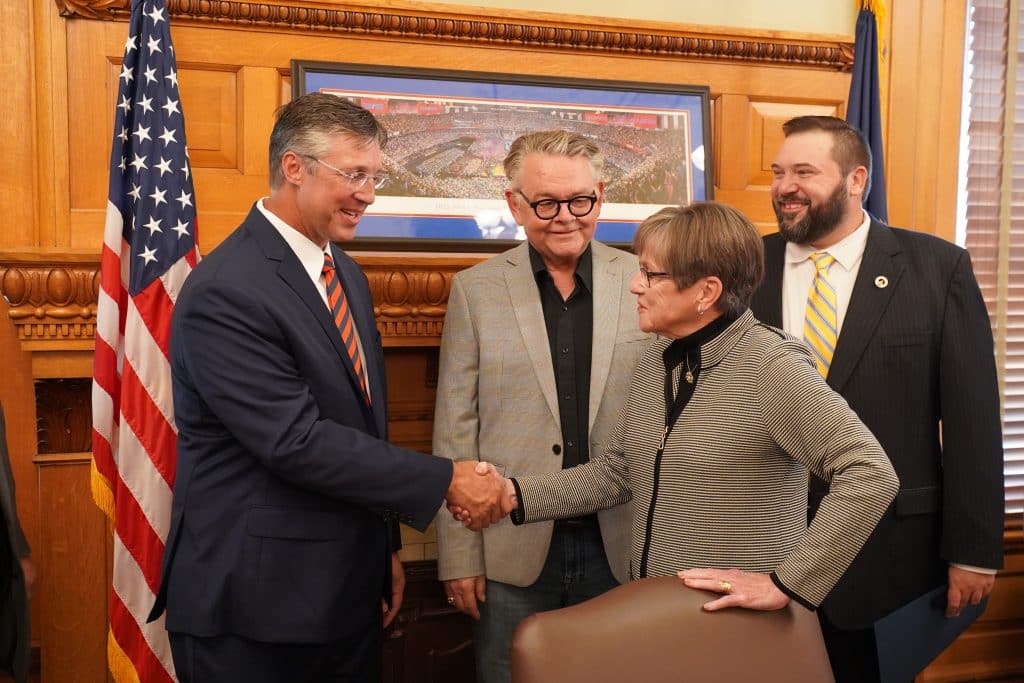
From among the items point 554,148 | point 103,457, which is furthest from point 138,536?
point 554,148

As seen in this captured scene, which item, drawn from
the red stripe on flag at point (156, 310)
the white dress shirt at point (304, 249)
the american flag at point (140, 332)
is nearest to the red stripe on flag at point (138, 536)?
the american flag at point (140, 332)

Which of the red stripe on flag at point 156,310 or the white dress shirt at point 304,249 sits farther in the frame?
the red stripe on flag at point 156,310

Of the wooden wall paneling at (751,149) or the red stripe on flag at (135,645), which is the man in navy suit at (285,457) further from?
the wooden wall paneling at (751,149)

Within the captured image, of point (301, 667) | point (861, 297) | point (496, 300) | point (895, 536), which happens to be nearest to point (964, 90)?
point (861, 297)

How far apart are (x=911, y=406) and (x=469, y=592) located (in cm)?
121

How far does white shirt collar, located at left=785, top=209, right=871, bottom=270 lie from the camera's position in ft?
7.85

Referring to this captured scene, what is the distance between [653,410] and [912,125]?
7.73 feet

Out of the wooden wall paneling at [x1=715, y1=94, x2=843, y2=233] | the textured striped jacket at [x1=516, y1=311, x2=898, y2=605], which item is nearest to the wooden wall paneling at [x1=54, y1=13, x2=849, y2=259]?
the wooden wall paneling at [x1=715, y1=94, x2=843, y2=233]

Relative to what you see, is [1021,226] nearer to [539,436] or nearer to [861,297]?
[861,297]

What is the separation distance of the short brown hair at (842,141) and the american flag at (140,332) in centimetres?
175

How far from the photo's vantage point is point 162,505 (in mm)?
2486

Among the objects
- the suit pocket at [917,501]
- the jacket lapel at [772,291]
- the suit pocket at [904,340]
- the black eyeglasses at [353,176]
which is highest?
the black eyeglasses at [353,176]

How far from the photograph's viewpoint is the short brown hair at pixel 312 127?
1968 millimetres

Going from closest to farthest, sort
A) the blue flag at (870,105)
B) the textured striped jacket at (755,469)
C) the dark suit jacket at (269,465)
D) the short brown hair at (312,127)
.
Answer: the textured striped jacket at (755,469) < the dark suit jacket at (269,465) < the short brown hair at (312,127) < the blue flag at (870,105)
